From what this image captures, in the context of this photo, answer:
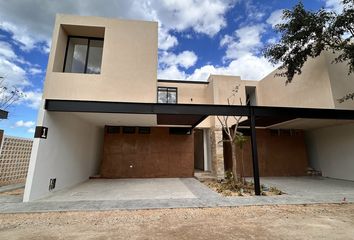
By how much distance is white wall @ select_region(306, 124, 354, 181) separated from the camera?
28.3 feet

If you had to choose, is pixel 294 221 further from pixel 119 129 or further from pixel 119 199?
pixel 119 129

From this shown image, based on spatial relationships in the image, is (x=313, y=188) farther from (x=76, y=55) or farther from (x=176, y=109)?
(x=76, y=55)

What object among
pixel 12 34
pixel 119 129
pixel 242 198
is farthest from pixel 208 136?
pixel 12 34

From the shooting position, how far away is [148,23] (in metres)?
7.78

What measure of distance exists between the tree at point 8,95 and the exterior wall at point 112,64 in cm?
282

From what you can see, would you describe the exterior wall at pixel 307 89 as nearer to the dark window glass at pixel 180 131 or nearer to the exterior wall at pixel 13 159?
the dark window glass at pixel 180 131

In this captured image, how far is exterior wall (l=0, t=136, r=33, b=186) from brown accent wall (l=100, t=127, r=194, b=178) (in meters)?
3.29

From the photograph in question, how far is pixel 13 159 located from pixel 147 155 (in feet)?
18.7

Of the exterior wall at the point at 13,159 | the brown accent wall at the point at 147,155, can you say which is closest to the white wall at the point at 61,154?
the brown accent wall at the point at 147,155

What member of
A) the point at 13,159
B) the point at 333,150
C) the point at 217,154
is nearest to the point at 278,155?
the point at 333,150

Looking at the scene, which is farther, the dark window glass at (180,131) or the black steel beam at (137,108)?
the dark window glass at (180,131)

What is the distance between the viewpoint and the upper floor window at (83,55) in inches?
303

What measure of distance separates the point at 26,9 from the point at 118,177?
8.02 meters

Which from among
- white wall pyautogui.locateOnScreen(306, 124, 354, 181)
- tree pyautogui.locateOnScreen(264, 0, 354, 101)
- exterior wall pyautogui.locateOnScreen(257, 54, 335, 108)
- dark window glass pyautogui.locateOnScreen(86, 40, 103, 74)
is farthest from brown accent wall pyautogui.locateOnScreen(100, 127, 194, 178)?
white wall pyautogui.locateOnScreen(306, 124, 354, 181)
